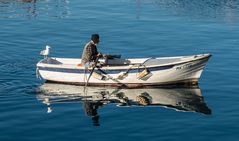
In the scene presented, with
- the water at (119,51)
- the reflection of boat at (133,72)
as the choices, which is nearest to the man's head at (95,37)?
the reflection of boat at (133,72)

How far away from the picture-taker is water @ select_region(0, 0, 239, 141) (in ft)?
83.5

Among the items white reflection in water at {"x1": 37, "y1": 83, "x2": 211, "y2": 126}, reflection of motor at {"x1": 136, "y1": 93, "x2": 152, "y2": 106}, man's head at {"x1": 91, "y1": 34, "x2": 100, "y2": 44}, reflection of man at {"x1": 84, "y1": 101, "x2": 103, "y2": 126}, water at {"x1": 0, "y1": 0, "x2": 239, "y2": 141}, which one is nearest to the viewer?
water at {"x1": 0, "y1": 0, "x2": 239, "y2": 141}

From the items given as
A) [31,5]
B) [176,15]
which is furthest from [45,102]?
[31,5]

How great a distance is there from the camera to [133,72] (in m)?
31.8

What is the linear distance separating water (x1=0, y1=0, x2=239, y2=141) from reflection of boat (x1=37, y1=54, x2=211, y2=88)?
104 centimetres

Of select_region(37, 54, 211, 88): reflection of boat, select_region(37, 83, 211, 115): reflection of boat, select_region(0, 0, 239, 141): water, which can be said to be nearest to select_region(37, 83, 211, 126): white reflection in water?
select_region(37, 83, 211, 115): reflection of boat

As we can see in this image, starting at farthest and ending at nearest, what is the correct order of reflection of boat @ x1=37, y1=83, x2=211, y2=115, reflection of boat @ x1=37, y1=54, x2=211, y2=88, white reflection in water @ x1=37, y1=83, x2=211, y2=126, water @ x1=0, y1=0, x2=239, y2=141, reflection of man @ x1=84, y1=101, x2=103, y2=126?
1. reflection of boat @ x1=37, y1=54, x2=211, y2=88
2. reflection of boat @ x1=37, y1=83, x2=211, y2=115
3. white reflection in water @ x1=37, y1=83, x2=211, y2=126
4. reflection of man @ x1=84, y1=101, x2=103, y2=126
5. water @ x1=0, y1=0, x2=239, y2=141

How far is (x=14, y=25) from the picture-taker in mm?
48875

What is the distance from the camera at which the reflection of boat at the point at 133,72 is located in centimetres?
3142

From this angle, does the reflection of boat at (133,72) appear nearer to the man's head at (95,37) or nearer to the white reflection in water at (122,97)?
the white reflection in water at (122,97)

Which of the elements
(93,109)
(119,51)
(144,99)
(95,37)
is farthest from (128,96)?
(119,51)

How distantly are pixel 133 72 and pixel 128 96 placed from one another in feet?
5.12

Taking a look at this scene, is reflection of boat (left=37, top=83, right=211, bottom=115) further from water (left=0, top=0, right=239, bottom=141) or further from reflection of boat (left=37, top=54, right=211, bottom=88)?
reflection of boat (left=37, top=54, right=211, bottom=88)

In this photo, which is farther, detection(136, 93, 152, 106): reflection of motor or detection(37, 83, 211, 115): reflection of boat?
detection(136, 93, 152, 106): reflection of motor
